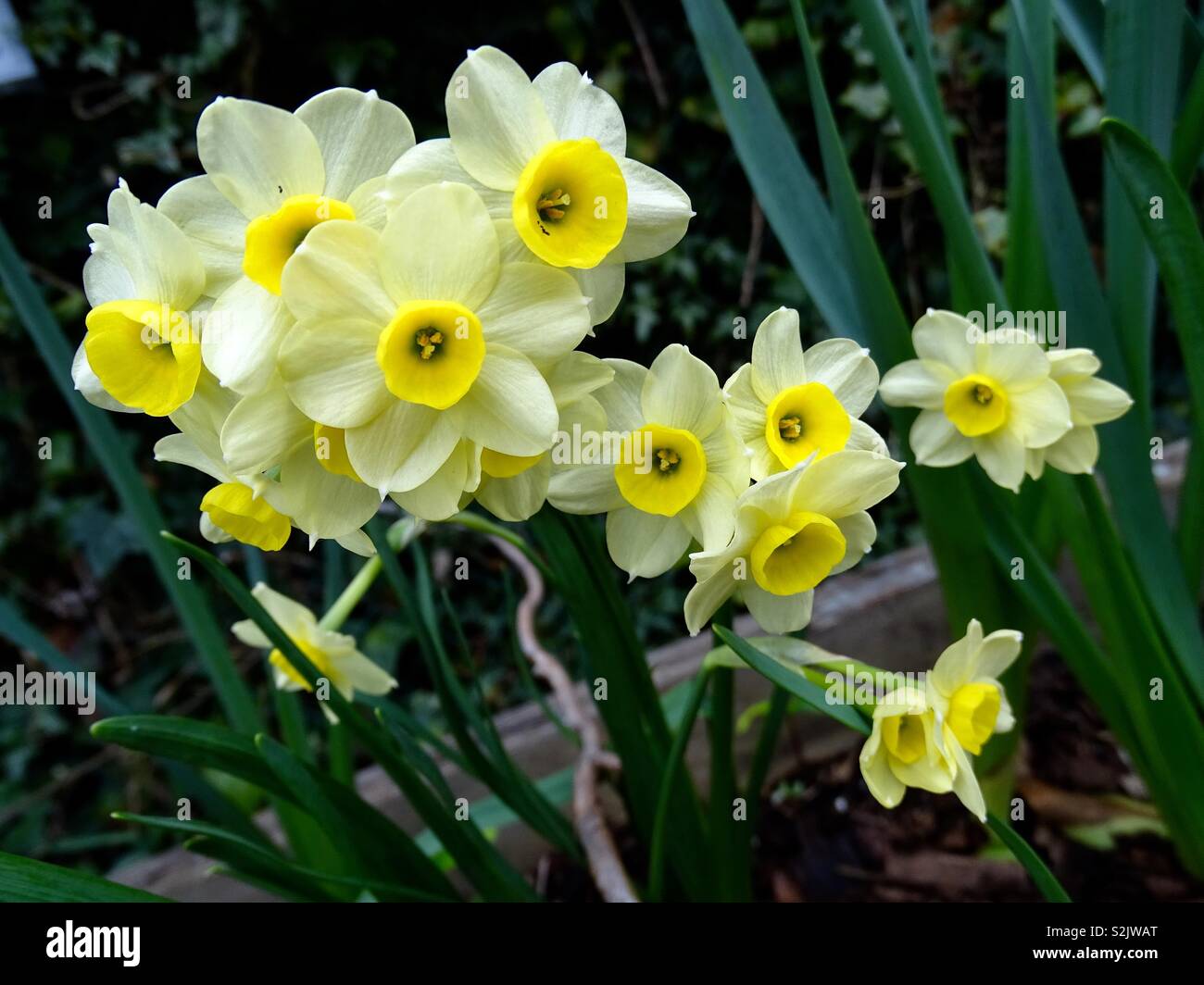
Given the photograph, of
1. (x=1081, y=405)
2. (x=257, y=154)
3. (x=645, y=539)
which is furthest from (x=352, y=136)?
(x=1081, y=405)

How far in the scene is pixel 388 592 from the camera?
156 centimetres

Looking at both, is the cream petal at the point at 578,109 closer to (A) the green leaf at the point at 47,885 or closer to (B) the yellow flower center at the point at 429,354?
(B) the yellow flower center at the point at 429,354

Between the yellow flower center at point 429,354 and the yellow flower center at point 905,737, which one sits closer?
the yellow flower center at point 429,354

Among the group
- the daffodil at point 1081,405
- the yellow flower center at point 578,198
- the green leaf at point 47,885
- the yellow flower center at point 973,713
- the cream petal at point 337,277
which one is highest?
the daffodil at point 1081,405

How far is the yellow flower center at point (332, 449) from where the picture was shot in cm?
42

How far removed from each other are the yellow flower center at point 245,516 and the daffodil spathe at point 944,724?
0.37 metres

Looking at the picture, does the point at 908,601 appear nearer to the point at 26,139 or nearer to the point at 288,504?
the point at 288,504

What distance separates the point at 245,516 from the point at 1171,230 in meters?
0.68

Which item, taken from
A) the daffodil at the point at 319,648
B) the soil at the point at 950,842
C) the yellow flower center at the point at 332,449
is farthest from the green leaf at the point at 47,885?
the soil at the point at 950,842

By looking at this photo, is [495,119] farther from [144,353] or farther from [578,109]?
[144,353]

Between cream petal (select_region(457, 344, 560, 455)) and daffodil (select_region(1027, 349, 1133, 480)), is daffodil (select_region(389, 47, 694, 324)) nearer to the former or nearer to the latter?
cream petal (select_region(457, 344, 560, 455))

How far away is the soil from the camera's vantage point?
3.01 feet

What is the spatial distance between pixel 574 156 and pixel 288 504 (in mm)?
223

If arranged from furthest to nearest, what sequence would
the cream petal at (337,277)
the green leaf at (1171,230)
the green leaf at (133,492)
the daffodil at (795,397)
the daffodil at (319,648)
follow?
1. the green leaf at (133,492)
2. the daffodil at (319,648)
3. the green leaf at (1171,230)
4. the daffodil at (795,397)
5. the cream petal at (337,277)
